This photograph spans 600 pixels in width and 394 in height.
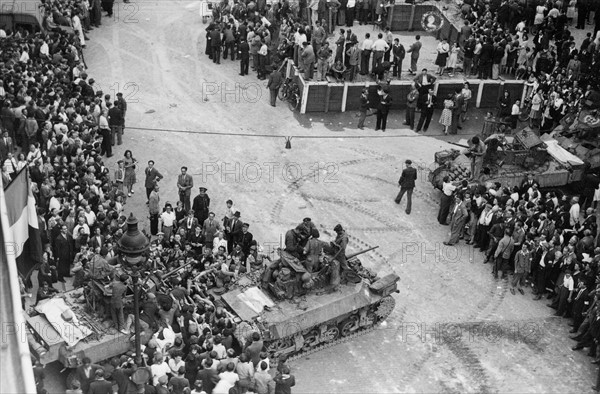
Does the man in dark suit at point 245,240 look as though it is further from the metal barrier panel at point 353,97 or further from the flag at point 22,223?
the metal barrier panel at point 353,97

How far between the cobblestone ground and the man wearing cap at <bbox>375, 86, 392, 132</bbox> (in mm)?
462

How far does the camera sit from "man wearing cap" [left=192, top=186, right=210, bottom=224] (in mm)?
28000

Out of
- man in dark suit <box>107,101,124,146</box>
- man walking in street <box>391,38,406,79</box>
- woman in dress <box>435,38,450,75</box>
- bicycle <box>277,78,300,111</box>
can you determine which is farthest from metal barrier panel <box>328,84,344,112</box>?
man in dark suit <box>107,101,124,146</box>

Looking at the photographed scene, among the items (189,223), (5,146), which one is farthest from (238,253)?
(5,146)

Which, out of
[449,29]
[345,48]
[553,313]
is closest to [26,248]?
[553,313]

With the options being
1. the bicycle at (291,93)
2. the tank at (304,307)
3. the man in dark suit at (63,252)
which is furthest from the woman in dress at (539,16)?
the man in dark suit at (63,252)

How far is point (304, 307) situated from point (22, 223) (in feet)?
22.7

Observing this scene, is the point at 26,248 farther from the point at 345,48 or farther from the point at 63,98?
the point at 345,48

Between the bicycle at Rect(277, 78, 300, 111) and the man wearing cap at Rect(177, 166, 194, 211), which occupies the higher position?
the bicycle at Rect(277, 78, 300, 111)

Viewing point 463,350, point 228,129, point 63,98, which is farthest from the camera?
point 228,129

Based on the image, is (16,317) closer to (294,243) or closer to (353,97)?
(294,243)

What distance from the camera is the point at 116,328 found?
890 inches

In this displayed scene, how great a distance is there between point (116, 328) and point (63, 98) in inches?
442

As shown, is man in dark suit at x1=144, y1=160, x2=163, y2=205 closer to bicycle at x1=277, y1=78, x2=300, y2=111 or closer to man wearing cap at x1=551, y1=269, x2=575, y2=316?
bicycle at x1=277, y1=78, x2=300, y2=111
